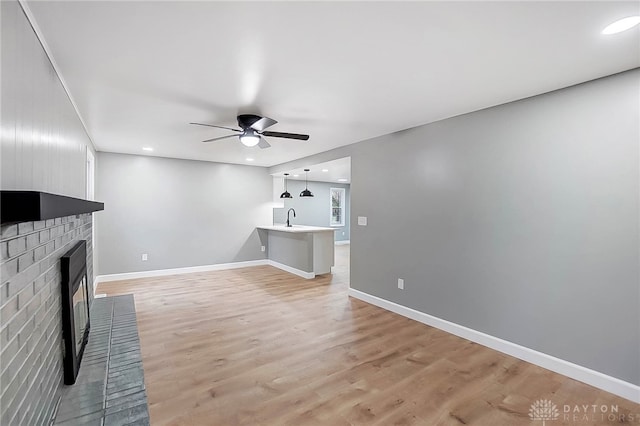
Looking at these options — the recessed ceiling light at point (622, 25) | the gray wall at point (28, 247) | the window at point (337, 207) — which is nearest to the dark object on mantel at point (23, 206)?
the gray wall at point (28, 247)

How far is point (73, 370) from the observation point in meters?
1.82

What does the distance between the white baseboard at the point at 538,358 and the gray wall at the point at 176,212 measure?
414 cm

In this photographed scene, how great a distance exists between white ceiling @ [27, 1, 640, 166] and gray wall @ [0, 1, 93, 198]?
0.53 feet

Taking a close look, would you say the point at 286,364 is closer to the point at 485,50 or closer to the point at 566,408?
the point at 566,408

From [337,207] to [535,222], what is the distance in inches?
327

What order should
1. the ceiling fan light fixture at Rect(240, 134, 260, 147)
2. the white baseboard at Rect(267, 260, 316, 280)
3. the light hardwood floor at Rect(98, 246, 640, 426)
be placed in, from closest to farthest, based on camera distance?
the light hardwood floor at Rect(98, 246, 640, 426), the ceiling fan light fixture at Rect(240, 134, 260, 147), the white baseboard at Rect(267, 260, 316, 280)

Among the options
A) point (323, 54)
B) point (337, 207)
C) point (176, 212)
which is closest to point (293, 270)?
point (176, 212)

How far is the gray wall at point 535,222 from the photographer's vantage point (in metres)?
2.15

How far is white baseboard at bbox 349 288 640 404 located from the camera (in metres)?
2.12

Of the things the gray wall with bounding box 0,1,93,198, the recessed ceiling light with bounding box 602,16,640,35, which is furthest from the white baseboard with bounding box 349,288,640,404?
the gray wall with bounding box 0,1,93,198

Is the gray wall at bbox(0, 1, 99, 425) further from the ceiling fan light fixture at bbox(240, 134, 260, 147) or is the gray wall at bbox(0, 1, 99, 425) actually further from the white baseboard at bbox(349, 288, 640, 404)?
the white baseboard at bbox(349, 288, 640, 404)

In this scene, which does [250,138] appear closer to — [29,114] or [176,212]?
[29,114]

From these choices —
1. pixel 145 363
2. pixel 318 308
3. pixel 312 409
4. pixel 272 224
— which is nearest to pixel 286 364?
pixel 312 409

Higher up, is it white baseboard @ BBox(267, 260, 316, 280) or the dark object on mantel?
the dark object on mantel
